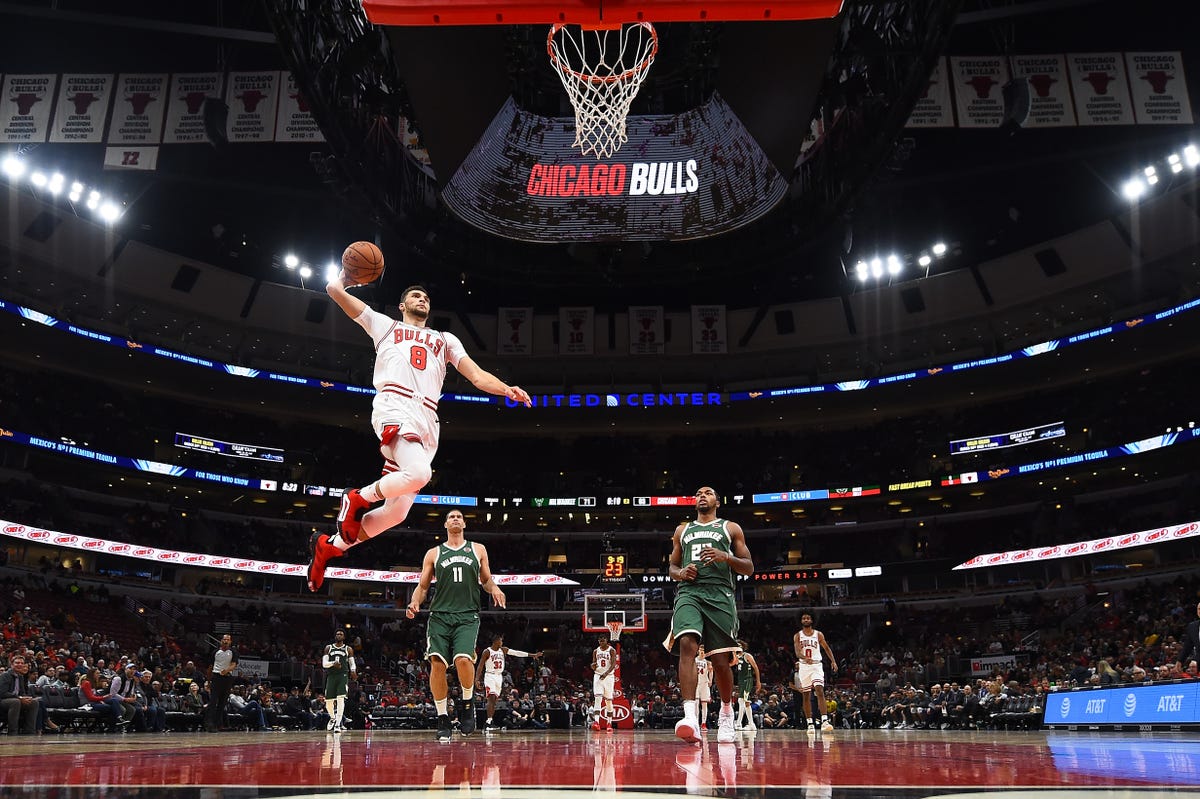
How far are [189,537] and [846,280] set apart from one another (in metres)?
30.7

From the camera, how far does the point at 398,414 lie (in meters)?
5.75

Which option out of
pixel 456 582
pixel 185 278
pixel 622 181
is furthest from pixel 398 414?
pixel 185 278

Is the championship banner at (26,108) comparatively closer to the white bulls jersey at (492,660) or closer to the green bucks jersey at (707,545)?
the white bulls jersey at (492,660)

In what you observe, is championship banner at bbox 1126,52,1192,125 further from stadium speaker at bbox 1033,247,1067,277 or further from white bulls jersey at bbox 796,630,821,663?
stadium speaker at bbox 1033,247,1067,277

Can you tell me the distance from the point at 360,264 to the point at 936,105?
16577mm

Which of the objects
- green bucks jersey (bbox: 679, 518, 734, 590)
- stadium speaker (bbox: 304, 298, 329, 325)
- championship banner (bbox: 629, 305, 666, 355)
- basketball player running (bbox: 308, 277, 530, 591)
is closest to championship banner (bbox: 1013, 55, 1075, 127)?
green bucks jersey (bbox: 679, 518, 734, 590)

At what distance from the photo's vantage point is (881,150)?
65.4 feet

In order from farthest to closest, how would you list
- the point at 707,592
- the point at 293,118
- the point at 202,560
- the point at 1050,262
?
the point at 1050,262 → the point at 202,560 → the point at 293,118 → the point at 707,592

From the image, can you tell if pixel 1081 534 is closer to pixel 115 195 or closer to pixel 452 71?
pixel 452 71

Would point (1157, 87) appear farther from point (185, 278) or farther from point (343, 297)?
point (185, 278)

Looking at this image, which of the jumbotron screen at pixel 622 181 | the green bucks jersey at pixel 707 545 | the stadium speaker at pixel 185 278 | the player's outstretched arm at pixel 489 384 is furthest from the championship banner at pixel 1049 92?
the stadium speaker at pixel 185 278

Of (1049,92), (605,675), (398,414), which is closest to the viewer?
(398,414)

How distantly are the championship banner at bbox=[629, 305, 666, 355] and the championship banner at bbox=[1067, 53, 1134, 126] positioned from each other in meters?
22.7

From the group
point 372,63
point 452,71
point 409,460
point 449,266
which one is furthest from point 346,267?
point 449,266
